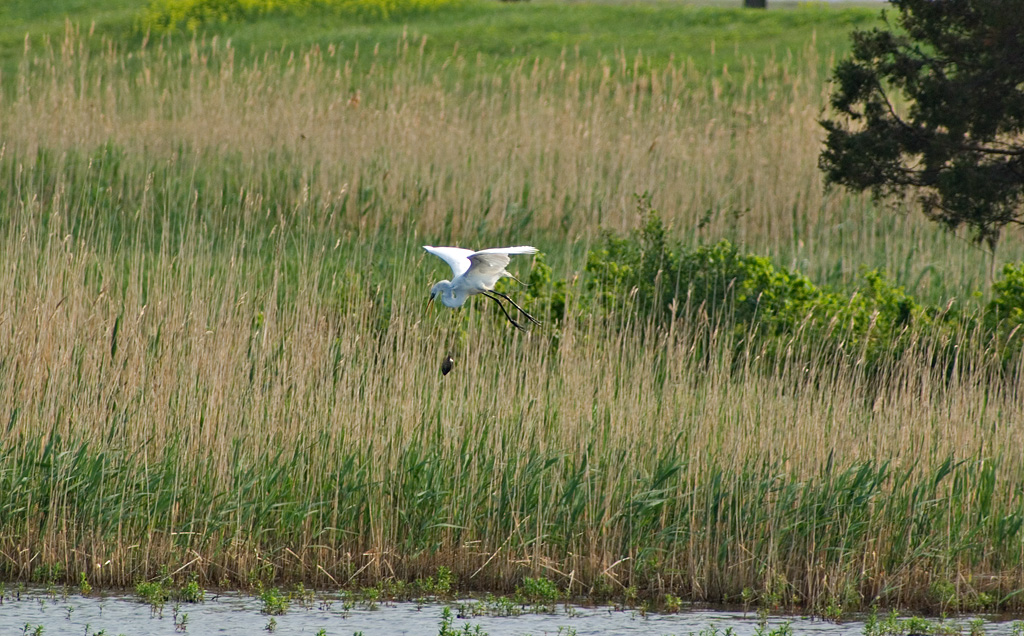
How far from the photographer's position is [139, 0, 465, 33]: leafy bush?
23422mm

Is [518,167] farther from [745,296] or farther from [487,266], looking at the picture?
[487,266]

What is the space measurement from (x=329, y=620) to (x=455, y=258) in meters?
1.46

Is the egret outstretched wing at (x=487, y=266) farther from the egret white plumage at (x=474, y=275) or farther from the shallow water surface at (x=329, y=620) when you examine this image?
the shallow water surface at (x=329, y=620)

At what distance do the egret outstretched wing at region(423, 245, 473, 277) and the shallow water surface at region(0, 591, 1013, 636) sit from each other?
1.33 m

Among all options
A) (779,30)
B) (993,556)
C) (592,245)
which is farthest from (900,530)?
(779,30)

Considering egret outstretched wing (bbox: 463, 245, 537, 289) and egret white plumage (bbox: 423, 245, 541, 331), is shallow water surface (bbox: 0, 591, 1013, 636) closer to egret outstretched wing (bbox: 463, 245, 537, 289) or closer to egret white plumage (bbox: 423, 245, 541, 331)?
egret white plumage (bbox: 423, 245, 541, 331)

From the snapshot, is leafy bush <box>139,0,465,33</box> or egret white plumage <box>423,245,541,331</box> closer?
egret white plumage <box>423,245,541,331</box>

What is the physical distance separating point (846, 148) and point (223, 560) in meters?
4.09

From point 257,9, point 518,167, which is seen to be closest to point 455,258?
point 518,167

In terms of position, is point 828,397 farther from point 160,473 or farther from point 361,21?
point 361,21

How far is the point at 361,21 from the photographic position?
2420cm

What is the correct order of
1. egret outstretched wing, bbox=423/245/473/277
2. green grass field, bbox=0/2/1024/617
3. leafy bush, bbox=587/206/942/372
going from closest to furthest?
1. egret outstretched wing, bbox=423/245/473/277
2. green grass field, bbox=0/2/1024/617
3. leafy bush, bbox=587/206/942/372

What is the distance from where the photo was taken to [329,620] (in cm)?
490

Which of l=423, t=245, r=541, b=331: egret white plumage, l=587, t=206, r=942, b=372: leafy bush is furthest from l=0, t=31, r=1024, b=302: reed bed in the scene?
l=423, t=245, r=541, b=331: egret white plumage
